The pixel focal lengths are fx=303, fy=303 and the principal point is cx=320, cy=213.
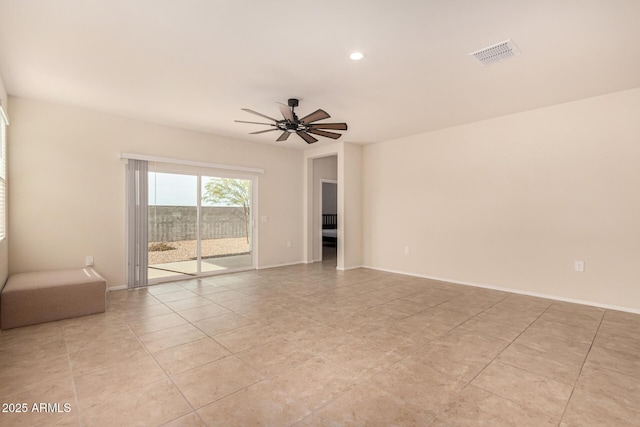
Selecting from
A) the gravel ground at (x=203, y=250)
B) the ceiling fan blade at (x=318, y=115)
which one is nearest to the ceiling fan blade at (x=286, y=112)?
the ceiling fan blade at (x=318, y=115)

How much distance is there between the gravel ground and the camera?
5.16 m

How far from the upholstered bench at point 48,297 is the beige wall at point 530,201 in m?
4.92

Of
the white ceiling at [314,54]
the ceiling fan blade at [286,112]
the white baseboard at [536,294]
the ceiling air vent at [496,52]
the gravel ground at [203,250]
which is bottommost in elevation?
the white baseboard at [536,294]

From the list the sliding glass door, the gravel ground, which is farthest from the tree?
the gravel ground

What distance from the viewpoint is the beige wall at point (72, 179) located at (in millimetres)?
3998

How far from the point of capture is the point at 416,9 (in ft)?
7.30

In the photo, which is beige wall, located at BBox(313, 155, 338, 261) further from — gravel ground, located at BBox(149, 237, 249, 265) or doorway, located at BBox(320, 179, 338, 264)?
doorway, located at BBox(320, 179, 338, 264)

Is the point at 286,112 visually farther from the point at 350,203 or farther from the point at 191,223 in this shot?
the point at 350,203

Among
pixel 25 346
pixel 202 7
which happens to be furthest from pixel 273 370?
pixel 202 7

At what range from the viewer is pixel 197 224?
551cm

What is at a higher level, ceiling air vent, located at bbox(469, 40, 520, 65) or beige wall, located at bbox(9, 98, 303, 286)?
ceiling air vent, located at bbox(469, 40, 520, 65)

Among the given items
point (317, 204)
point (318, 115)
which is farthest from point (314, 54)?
point (317, 204)

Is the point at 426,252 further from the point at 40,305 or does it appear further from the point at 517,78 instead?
the point at 40,305

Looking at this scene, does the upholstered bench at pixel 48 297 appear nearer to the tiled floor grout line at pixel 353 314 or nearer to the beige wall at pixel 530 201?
the tiled floor grout line at pixel 353 314
